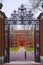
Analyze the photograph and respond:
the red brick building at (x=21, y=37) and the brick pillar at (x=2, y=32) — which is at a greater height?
the brick pillar at (x=2, y=32)

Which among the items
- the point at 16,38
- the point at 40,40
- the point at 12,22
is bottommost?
the point at 16,38

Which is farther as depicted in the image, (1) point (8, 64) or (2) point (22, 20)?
(2) point (22, 20)

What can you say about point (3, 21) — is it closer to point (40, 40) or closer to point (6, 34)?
point (6, 34)

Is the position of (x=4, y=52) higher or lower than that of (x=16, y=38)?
higher

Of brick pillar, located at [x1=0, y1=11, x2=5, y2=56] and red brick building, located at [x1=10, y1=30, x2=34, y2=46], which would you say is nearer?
brick pillar, located at [x1=0, y1=11, x2=5, y2=56]

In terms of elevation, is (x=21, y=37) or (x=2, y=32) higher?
(x=2, y=32)

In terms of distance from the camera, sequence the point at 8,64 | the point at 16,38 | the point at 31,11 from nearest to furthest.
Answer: the point at 8,64 → the point at 31,11 → the point at 16,38

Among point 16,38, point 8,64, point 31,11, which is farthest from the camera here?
point 16,38

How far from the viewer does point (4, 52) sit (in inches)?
947

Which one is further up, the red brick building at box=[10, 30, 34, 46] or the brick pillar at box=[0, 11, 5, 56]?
the brick pillar at box=[0, 11, 5, 56]

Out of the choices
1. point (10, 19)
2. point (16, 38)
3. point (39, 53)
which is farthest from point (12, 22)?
point (16, 38)

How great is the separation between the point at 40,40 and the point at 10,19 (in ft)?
10.6

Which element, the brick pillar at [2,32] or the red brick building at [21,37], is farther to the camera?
the red brick building at [21,37]

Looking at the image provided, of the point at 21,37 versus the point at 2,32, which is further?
the point at 21,37
